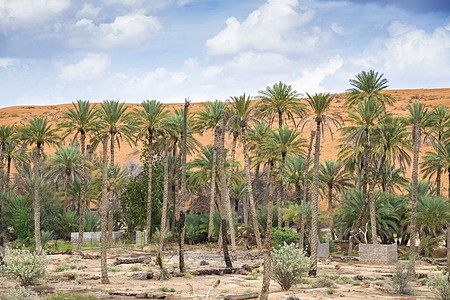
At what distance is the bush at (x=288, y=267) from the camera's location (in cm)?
1856

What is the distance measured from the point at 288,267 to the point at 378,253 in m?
15.1

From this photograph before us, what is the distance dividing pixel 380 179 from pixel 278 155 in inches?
411

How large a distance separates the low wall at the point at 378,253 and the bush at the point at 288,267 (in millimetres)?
14357

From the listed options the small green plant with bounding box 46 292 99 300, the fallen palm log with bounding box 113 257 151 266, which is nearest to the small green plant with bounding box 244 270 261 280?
the fallen palm log with bounding box 113 257 151 266

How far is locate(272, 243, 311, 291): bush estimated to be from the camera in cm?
1856

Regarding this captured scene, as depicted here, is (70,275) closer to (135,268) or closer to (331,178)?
(135,268)

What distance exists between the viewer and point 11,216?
43750 millimetres

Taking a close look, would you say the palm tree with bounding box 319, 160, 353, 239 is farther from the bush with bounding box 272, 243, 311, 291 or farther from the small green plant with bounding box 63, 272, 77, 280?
the small green plant with bounding box 63, 272, 77, 280

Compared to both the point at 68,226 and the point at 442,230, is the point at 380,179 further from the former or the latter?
the point at 68,226

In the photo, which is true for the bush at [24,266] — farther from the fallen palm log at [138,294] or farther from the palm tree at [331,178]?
the palm tree at [331,178]

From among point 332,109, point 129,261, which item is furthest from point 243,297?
point 332,109

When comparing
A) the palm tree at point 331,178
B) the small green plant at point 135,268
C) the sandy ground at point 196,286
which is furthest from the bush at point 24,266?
the palm tree at point 331,178

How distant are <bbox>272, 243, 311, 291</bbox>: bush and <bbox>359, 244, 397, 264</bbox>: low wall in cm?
1436

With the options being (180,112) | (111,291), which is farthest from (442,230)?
(111,291)
